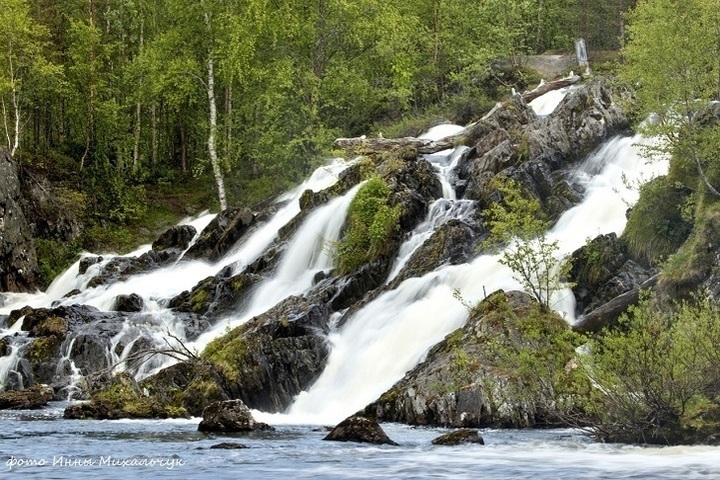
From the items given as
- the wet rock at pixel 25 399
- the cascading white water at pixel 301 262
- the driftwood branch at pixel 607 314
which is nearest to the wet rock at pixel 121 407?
the wet rock at pixel 25 399

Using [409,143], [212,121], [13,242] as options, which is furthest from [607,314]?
[212,121]

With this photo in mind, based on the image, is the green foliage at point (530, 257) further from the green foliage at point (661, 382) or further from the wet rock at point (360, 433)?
the wet rock at point (360, 433)

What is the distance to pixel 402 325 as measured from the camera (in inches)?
969

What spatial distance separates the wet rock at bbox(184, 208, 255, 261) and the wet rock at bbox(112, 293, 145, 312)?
5.40m

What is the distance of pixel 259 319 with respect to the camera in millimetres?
27234

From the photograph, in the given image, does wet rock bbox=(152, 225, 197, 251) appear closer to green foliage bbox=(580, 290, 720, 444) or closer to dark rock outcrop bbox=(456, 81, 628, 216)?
dark rock outcrop bbox=(456, 81, 628, 216)

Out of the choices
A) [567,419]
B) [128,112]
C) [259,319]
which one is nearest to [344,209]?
[259,319]

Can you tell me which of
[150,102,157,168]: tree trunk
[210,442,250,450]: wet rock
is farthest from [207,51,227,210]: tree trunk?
[210,442,250,450]: wet rock

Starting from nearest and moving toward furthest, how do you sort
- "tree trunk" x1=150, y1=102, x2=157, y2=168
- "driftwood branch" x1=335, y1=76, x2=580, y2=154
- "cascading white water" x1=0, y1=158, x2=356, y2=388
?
"cascading white water" x1=0, y1=158, x2=356, y2=388, "driftwood branch" x1=335, y1=76, x2=580, y2=154, "tree trunk" x1=150, y1=102, x2=157, y2=168

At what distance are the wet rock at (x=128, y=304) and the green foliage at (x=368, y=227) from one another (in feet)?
27.1

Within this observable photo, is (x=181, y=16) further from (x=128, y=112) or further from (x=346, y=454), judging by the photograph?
(x=346, y=454)

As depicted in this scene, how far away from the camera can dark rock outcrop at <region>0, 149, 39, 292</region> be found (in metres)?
42.5

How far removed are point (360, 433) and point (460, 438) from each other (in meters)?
2.01

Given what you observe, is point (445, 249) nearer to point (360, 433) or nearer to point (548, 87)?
point (360, 433)
